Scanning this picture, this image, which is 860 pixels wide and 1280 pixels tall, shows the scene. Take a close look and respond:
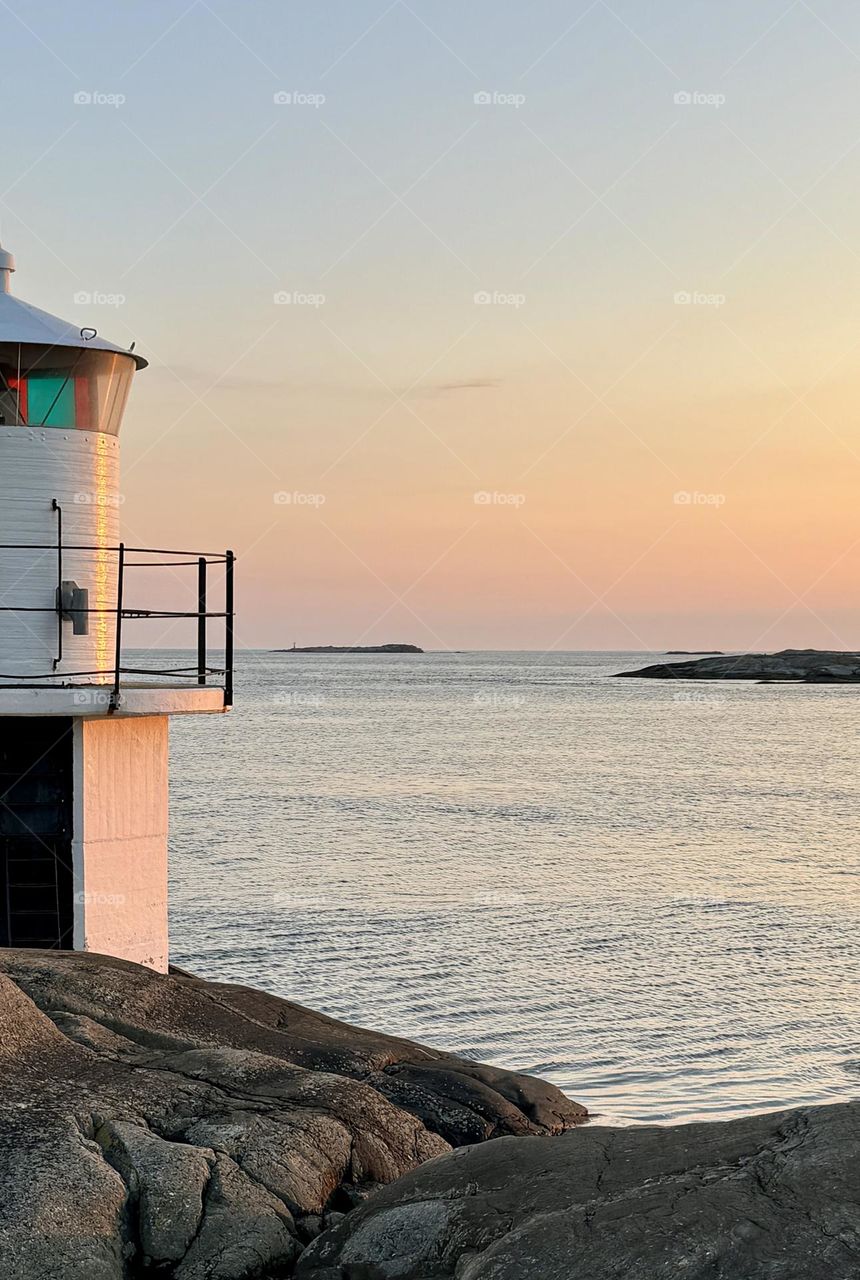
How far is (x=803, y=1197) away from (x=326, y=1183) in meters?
2.79

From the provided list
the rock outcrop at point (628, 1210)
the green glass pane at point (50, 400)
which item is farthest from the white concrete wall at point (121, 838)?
the rock outcrop at point (628, 1210)

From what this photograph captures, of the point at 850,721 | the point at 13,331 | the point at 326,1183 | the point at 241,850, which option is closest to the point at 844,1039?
the point at 326,1183

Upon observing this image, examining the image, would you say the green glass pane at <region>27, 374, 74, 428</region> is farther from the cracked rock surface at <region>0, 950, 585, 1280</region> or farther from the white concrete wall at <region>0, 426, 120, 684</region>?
the cracked rock surface at <region>0, 950, 585, 1280</region>

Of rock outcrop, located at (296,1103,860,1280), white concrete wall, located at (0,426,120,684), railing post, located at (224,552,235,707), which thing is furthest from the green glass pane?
rock outcrop, located at (296,1103,860,1280)

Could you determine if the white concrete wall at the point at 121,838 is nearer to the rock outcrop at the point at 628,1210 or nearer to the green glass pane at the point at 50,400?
the green glass pane at the point at 50,400

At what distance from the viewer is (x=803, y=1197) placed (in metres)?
5.39

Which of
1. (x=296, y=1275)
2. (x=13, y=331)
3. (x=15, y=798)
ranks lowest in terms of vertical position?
(x=296, y=1275)

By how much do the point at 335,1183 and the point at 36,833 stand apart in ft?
19.8

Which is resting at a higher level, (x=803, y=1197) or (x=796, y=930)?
(x=803, y=1197)

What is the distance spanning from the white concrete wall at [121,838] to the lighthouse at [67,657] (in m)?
0.01

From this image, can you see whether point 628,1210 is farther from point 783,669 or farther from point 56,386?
point 783,669

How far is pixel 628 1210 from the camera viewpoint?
5590 millimetres

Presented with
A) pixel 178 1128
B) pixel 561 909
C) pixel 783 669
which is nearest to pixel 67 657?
pixel 178 1128

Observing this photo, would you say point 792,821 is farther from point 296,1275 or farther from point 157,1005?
point 296,1275
